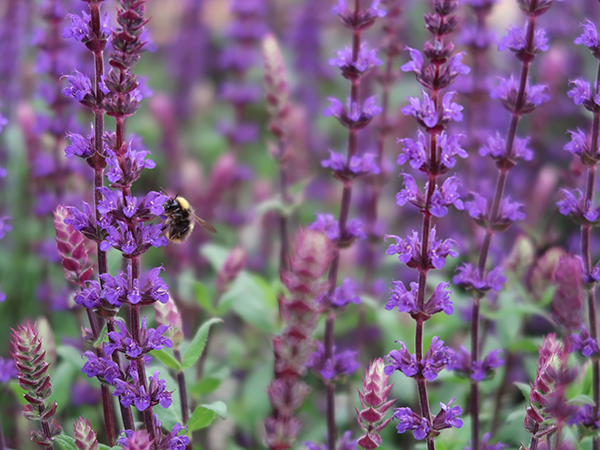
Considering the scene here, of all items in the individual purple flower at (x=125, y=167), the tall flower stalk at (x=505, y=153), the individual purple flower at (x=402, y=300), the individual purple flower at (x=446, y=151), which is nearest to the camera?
the individual purple flower at (x=125, y=167)

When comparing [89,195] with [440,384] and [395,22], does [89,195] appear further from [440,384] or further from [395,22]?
[440,384]

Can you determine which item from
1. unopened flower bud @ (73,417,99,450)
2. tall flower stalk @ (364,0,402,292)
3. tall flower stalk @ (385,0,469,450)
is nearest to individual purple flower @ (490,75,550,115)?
tall flower stalk @ (385,0,469,450)

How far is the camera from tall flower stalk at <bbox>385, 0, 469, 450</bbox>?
2150mm

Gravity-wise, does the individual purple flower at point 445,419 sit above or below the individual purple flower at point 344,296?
below

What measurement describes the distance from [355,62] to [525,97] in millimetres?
749

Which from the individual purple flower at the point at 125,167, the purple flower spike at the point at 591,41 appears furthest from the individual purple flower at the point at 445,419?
the purple flower spike at the point at 591,41

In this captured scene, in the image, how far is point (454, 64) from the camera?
7.46ft

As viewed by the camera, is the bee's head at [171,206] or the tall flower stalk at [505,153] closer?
the tall flower stalk at [505,153]

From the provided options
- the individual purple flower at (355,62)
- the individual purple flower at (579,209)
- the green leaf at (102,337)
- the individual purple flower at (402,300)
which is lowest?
the green leaf at (102,337)

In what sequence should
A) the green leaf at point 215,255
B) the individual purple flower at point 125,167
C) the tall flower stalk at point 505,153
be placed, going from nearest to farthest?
the individual purple flower at point 125,167 → the tall flower stalk at point 505,153 → the green leaf at point 215,255

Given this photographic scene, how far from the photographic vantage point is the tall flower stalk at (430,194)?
7.06 ft

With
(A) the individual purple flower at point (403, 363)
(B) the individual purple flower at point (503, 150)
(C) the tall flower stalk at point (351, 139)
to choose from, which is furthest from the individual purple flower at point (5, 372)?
(B) the individual purple flower at point (503, 150)

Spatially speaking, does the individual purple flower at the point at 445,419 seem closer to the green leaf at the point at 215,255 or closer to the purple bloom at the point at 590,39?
the purple bloom at the point at 590,39

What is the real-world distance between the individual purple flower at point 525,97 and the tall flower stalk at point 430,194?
0.51 metres
